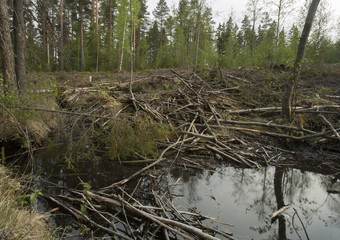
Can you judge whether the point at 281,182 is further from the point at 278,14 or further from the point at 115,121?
the point at 278,14

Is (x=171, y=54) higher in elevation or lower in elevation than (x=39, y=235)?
higher

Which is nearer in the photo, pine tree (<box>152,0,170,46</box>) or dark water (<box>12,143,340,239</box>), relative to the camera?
dark water (<box>12,143,340,239</box>)

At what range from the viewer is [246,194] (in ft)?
13.1

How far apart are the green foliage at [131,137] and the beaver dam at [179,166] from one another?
24 millimetres

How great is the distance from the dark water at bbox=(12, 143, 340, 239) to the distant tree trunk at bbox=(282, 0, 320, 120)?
2.42m

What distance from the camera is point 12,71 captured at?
616cm

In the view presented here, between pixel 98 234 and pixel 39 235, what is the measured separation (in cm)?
83

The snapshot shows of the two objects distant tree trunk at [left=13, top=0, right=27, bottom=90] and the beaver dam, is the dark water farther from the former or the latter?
distant tree trunk at [left=13, top=0, right=27, bottom=90]

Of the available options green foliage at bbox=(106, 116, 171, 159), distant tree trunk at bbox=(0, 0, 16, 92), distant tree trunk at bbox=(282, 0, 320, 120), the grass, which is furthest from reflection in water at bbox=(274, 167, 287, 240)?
distant tree trunk at bbox=(0, 0, 16, 92)

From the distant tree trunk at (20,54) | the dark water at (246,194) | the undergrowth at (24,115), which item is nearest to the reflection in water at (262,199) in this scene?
the dark water at (246,194)

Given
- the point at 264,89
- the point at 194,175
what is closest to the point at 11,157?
the point at 194,175

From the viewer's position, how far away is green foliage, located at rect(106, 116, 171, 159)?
4605 mm

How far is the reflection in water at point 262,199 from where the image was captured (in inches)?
119

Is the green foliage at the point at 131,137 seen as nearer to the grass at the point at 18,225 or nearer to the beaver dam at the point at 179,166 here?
the beaver dam at the point at 179,166
